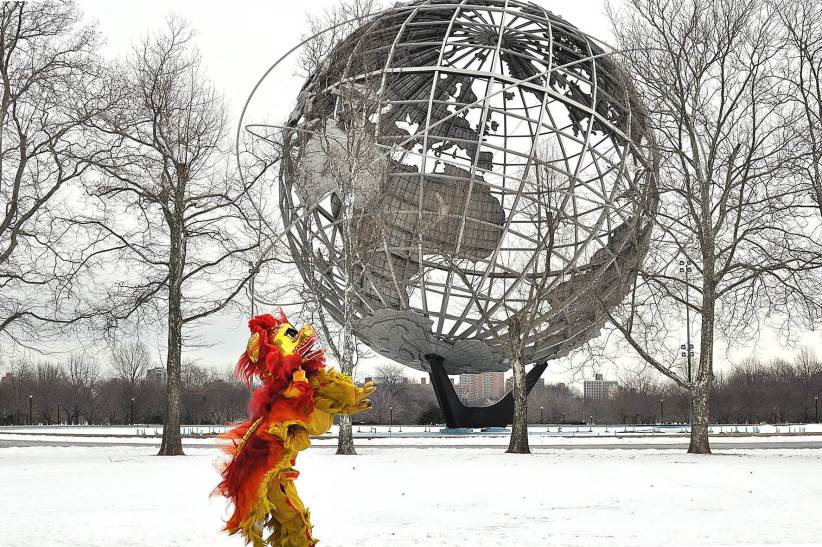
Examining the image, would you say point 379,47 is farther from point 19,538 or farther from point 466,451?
point 19,538

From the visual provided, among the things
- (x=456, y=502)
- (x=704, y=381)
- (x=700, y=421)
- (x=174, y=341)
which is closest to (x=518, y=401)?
(x=700, y=421)

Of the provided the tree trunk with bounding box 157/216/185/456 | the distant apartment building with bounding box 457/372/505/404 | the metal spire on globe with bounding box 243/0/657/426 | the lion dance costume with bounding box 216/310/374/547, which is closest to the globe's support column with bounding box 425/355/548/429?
the metal spire on globe with bounding box 243/0/657/426

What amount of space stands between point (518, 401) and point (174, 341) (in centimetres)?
757

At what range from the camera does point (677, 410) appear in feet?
226

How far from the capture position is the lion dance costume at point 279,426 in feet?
18.9

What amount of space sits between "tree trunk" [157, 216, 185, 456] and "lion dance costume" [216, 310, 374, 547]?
1366 centimetres

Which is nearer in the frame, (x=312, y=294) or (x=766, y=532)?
(x=766, y=532)

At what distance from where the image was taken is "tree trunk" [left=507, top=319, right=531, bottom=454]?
18969mm

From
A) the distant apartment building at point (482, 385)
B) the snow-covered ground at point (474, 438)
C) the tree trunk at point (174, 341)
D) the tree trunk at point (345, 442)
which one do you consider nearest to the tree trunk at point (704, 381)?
the snow-covered ground at point (474, 438)

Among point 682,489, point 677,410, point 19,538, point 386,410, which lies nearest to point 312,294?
point 682,489

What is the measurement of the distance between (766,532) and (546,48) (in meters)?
16.6

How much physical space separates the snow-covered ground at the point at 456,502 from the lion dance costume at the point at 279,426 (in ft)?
4.12

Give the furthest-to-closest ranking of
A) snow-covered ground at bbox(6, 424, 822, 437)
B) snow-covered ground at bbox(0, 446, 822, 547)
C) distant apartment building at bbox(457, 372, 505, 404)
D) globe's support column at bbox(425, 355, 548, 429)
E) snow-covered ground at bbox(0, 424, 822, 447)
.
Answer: distant apartment building at bbox(457, 372, 505, 404) < snow-covered ground at bbox(6, 424, 822, 437) < globe's support column at bbox(425, 355, 548, 429) < snow-covered ground at bbox(0, 424, 822, 447) < snow-covered ground at bbox(0, 446, 822, 547)

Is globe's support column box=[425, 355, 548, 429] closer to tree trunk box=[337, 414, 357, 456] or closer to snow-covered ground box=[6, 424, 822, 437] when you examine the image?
snow-covered ground box=[6, 424, 822, 437]
